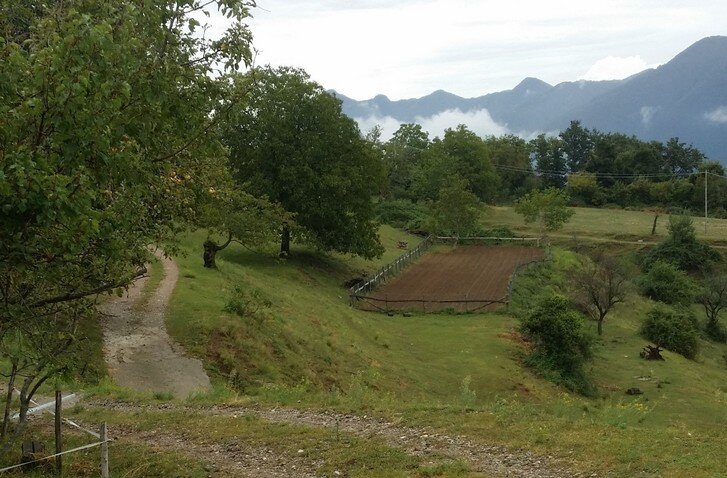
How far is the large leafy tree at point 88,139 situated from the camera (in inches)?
235

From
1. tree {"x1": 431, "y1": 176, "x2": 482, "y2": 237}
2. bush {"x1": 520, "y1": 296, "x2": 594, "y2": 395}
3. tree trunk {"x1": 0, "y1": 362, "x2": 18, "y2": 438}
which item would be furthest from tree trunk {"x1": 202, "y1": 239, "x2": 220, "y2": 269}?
tree {"x1": 431, "y1": 176, "x2": 482, "y2": 237}

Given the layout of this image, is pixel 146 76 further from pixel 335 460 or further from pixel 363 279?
pixel 363 279

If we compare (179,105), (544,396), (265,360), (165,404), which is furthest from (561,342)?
(179,105)

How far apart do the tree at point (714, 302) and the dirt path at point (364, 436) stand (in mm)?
39991

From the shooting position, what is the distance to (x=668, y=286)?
2126 inches

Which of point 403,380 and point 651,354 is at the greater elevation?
point 403,380

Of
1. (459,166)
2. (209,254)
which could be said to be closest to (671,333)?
(209,254)

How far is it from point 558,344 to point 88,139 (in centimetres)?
2629

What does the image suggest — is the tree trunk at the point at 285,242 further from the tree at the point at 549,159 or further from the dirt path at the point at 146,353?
the tree at the point at 549,159

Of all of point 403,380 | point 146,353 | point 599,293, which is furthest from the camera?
point 599,293

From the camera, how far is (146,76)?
24.4 feet

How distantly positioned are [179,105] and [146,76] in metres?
0.61

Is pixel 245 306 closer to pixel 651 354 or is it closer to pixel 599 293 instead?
pixel 651 354

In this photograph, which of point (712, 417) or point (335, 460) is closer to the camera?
point (335, 460)
